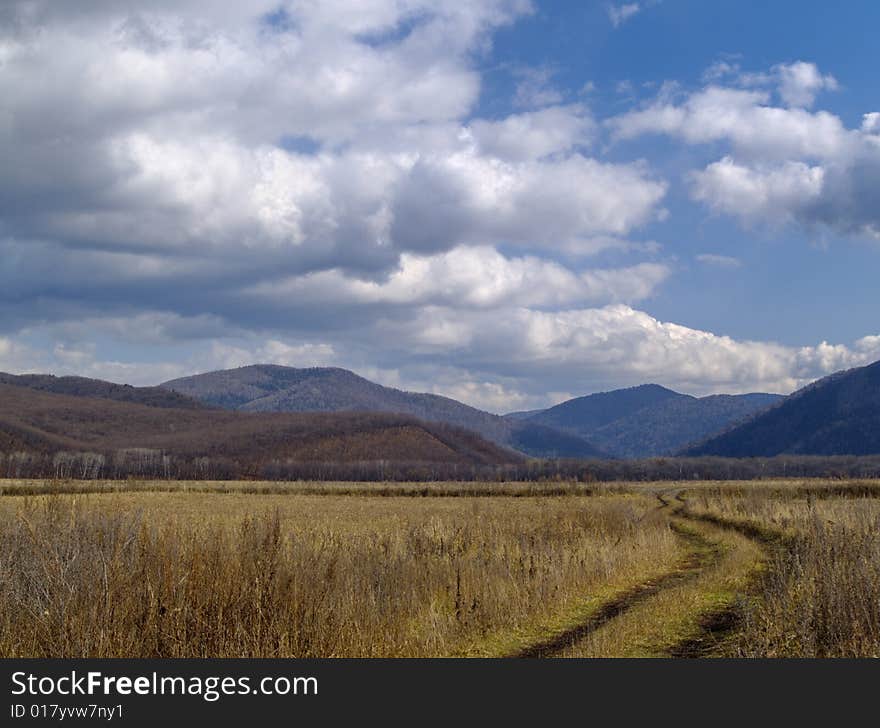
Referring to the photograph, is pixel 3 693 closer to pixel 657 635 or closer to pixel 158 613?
pixel 158 613

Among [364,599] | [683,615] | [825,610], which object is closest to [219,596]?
[364,599]

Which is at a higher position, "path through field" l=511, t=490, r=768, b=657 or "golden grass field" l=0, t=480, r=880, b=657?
"golden grass field" l=0, t=480, r=880, b=657

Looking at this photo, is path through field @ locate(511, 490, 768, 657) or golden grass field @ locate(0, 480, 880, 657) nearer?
golden grass field @ locate(0, 480, 880, 657)

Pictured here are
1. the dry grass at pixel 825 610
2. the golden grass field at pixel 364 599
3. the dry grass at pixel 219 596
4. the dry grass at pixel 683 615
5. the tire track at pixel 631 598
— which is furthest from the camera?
the tire track at pixel 631 598

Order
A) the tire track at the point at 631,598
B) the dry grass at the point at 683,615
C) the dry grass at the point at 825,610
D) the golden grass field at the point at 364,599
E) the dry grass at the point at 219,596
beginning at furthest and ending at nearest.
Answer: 1. the tire track at the point at 631,598
2. the dry grass at the point at 683,615
3. the dry grass at the point at 825,610
4. the golden grass field at the point at 364,599
5. the dry grass at the point at 219,596

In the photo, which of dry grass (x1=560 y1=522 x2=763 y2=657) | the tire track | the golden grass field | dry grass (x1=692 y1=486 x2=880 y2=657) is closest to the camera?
the golden grass field

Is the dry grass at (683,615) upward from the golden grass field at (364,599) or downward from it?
downward

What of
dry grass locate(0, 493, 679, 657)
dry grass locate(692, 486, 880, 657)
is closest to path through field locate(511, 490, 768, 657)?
dry grass locate(692, 486, 880, 657)

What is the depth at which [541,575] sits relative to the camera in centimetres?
1694

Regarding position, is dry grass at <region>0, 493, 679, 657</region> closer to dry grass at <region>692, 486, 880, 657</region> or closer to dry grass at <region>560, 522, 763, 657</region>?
dry grass at <region>560, 522, 763, 657</region>

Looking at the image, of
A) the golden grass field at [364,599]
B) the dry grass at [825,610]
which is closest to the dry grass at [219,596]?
the golden grass field at [364,599]

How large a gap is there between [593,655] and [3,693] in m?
7.51

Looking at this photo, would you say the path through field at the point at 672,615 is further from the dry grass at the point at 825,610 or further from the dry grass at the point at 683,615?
the dry grass at the point at 825,610

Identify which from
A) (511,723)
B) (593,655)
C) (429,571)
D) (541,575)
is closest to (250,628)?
(511,723)
